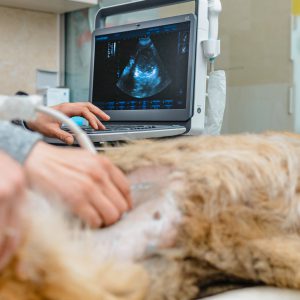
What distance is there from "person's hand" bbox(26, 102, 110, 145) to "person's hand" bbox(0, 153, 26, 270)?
65 cm

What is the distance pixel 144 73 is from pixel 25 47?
50.8 inches

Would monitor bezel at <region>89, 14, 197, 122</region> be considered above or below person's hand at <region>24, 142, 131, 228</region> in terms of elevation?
above

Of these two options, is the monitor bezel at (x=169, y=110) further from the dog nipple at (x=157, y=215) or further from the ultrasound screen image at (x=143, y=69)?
the dog nipple at (x=157, y=215)

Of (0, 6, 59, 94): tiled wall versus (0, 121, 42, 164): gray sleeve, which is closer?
(0, 121, 42, 164): gray sleeve

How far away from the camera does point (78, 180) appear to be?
39cm

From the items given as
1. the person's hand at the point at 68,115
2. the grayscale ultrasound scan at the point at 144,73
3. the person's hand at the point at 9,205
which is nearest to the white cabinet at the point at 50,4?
the grayscale ultrasound scan at the point at 144,73

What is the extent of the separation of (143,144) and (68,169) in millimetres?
160

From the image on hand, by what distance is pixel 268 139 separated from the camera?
1.76ft

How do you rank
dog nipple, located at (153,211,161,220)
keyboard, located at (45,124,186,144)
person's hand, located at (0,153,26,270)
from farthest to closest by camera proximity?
1. keyboard, located at (45,124,186,144)
2. dog nipple, located at (153,211,161,220)
3. person's hand, located at (0,153,26,270)

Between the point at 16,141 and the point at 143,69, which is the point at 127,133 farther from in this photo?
the point at 16,141

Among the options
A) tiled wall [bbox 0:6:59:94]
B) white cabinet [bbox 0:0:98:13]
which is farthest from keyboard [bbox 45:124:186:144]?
tiled wall [bbox 0:6:59:94]

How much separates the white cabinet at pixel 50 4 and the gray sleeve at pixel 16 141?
2.07 metres

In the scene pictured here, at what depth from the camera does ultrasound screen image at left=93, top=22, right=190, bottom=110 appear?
140 centimetres

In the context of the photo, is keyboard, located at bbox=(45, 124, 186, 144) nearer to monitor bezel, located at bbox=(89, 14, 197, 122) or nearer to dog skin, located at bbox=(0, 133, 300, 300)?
monitor bezel, located at bbox=(89, 14, 197, 122)
